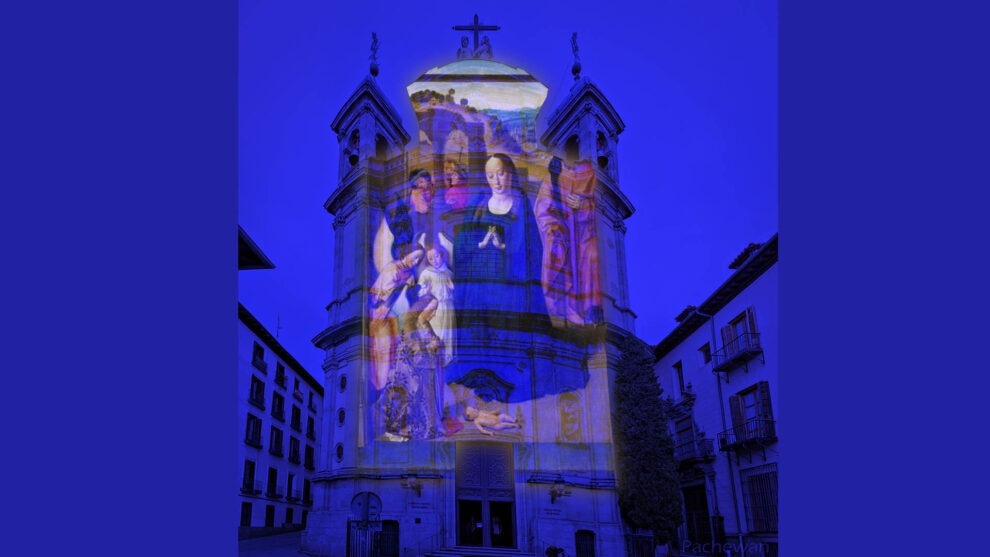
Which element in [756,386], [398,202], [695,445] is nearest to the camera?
[756,386]

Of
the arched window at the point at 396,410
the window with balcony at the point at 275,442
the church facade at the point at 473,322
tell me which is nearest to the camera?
the church facade at the point at 473,322

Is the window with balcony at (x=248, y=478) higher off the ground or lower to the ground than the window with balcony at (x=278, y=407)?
lower

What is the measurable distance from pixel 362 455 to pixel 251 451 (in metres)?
0.89

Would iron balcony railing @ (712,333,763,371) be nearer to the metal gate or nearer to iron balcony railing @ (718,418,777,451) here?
iron balcony railing @ (718,418,777,451)

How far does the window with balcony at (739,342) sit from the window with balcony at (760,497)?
2.62ft

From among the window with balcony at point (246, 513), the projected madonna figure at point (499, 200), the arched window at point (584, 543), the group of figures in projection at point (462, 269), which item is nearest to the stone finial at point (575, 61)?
the group of figures in projection at point (462, 269)

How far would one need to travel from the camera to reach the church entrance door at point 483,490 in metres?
5.02

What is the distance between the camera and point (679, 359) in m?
5.50

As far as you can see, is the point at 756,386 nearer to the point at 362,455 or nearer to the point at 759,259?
the point at 759,259

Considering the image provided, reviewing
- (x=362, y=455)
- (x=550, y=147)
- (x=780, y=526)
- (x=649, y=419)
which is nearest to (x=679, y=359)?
(x=649, y=419)

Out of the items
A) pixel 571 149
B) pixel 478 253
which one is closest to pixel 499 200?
pixel 478 253

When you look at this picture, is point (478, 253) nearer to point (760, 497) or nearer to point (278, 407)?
point (278, 407)

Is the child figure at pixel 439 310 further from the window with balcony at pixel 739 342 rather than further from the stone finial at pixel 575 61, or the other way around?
the window with balcony at pixel 739 342

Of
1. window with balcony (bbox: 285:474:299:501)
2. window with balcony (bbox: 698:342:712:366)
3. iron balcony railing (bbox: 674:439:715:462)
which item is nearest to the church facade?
window with balcony (bbox: 285:474:299:501)
